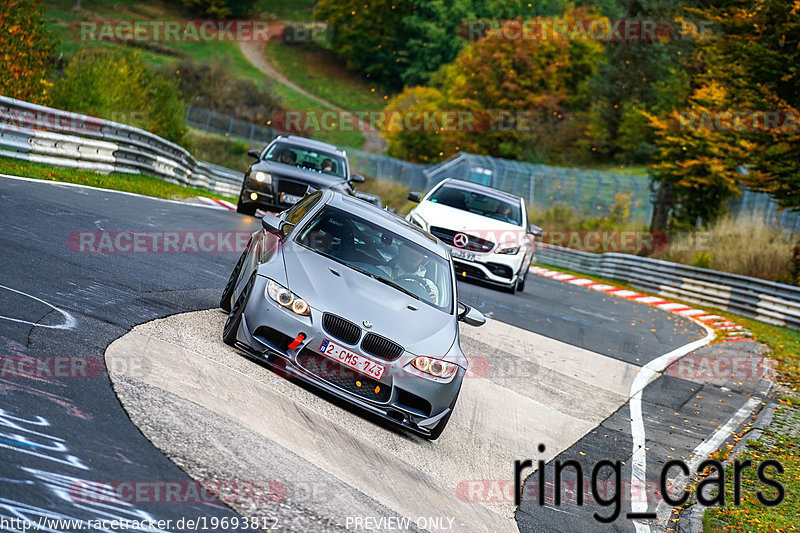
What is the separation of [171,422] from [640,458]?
4.63 m

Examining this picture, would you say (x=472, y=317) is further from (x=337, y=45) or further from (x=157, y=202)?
(x=337, y=45)

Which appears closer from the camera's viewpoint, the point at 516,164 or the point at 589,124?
the point at 516,164

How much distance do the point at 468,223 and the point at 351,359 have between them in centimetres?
1060

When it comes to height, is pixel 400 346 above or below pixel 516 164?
above

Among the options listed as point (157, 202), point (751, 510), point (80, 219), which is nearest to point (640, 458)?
point (751, 510)

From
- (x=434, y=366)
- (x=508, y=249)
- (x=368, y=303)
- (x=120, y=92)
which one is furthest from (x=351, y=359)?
(x=120, y=92)

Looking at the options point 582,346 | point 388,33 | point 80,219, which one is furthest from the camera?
point 388,33

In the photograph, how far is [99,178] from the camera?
19766 millimetres

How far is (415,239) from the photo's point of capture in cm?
927

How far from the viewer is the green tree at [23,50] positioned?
66.9 ft

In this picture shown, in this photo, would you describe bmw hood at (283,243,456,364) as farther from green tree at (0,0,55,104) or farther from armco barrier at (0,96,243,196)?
green tree at (0,0,55,104)

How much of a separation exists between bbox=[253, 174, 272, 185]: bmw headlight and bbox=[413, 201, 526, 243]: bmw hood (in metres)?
2.97

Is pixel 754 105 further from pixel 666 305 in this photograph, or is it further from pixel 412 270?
pixel 412 270

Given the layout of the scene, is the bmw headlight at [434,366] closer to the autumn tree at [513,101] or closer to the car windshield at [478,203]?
the car windshield at [478,203]
